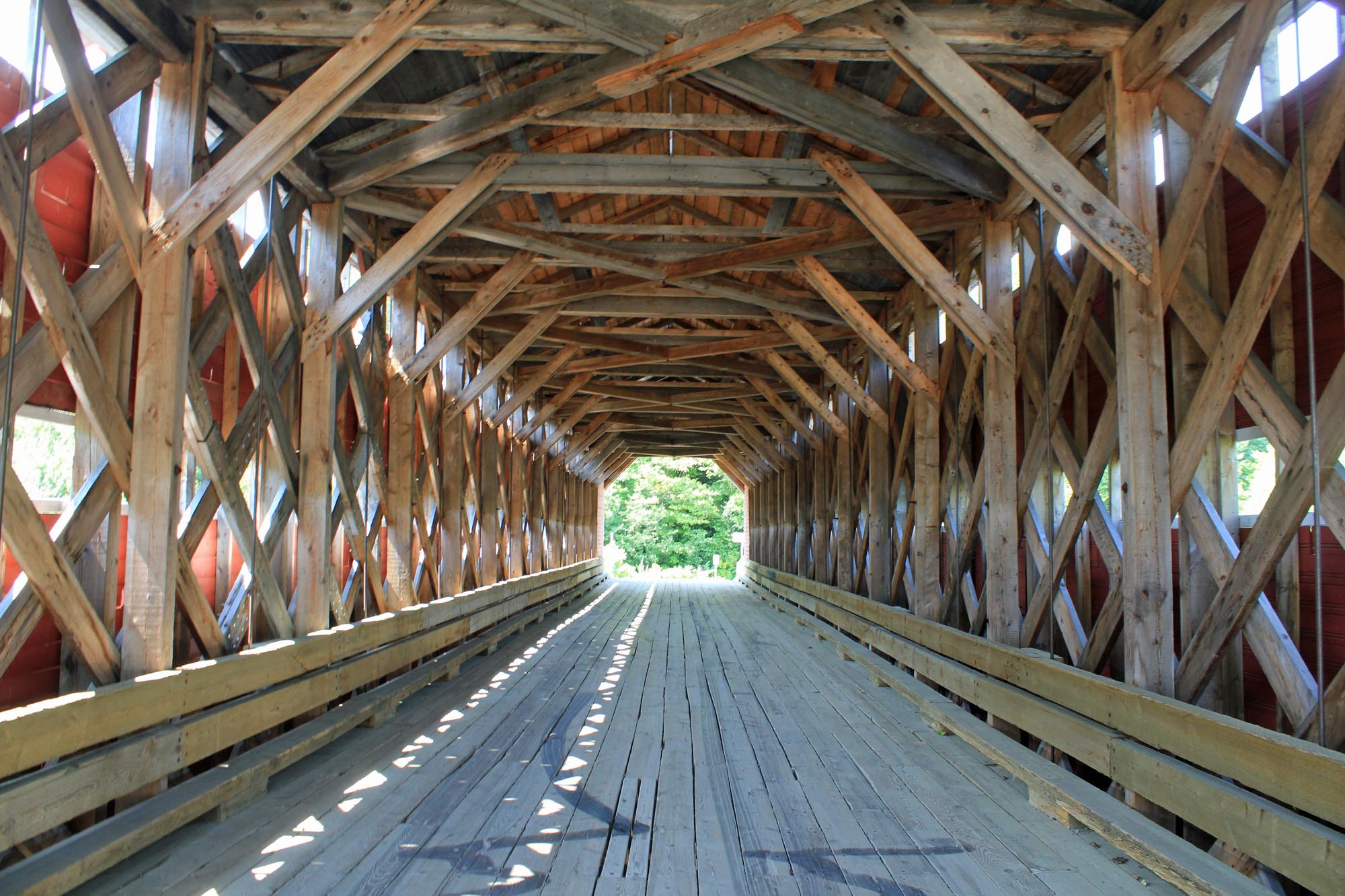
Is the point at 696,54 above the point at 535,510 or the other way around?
above

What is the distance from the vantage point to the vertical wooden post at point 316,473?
4.98 m

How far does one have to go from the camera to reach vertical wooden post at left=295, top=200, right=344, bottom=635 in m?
4.98

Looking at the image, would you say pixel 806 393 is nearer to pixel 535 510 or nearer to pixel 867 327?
pixel 867 327

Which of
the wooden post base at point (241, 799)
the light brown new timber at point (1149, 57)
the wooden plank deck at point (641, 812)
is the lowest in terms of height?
the wooden plank deck at point (641, 812)

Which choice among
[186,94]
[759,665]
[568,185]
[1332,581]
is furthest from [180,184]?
[759,665]

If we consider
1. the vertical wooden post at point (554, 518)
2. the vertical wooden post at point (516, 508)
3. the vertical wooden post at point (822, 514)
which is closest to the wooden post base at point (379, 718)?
the vertical wooden post at point (516, 508)

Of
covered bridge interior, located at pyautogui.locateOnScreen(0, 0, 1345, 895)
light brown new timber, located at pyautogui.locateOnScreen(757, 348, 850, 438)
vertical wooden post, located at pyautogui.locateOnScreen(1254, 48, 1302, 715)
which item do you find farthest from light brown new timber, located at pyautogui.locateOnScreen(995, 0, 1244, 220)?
light brown new timber, located at pyautogui.locateOnScreen(757, 348, 850, 438)

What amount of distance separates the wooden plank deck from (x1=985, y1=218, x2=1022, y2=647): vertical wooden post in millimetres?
801

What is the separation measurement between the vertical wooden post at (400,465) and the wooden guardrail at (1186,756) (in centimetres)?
383

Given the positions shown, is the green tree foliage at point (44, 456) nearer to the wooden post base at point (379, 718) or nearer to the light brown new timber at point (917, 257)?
the wooden post base at point (379, 718)

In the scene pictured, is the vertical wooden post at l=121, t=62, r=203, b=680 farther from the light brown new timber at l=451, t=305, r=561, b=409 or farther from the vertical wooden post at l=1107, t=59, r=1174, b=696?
the light brown new timber at l=451, t=305, r=561, b=409

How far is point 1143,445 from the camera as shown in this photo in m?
3.73

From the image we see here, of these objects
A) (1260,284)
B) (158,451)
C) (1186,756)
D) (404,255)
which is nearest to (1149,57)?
(1260,284)

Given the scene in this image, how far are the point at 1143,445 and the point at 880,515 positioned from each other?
4516 millimetres
